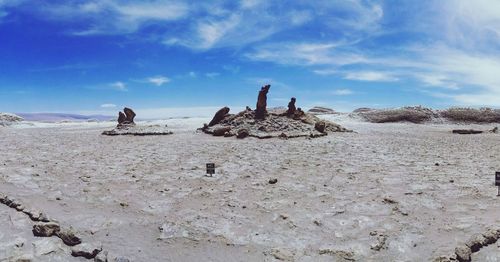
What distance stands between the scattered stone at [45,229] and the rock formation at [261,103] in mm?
21096

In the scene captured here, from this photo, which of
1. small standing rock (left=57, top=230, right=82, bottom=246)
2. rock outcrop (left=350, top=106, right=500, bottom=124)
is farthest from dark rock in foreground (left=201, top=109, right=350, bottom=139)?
rock outcrop (left=350, top=106, right=500, bottom=124)

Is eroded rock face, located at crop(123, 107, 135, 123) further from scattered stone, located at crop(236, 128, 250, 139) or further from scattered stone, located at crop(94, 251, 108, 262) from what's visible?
scattered stone, located at crop(94, 251, 108, 262)

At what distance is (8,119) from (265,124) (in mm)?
35633

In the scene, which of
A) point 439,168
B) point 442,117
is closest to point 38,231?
point 439,168

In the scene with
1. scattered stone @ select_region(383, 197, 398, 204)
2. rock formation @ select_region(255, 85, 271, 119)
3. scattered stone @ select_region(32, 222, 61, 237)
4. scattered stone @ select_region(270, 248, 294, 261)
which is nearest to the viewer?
scattered stone @ select_region(270, 248, 294, 261)

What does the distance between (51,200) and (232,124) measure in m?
19.2

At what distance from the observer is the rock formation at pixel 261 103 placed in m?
27.9

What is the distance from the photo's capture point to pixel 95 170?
12.6 m

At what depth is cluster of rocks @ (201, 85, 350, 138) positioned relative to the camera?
81.9 feet

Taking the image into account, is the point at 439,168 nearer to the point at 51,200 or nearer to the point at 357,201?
the point at 357,201

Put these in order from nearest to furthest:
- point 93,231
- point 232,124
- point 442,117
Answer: point 93,231 < point 232,124 < point 442,117

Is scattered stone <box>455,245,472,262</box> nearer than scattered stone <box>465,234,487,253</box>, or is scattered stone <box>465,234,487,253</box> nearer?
scattered stone <box>455,245,472,262</box>

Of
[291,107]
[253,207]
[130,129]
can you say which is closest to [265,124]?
[291,107]

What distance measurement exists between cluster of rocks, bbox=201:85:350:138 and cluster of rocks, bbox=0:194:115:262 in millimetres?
16491
